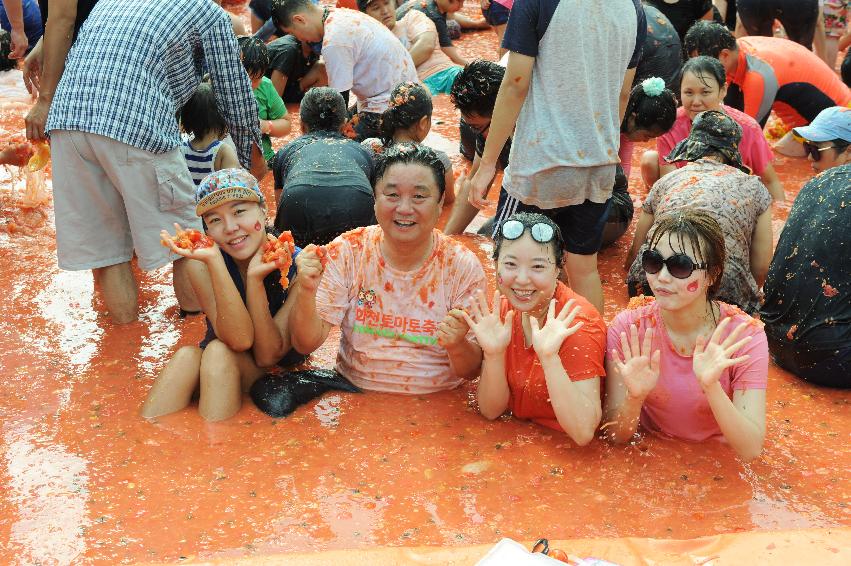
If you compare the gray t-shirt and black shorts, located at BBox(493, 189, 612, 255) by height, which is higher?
the gray t-shirt

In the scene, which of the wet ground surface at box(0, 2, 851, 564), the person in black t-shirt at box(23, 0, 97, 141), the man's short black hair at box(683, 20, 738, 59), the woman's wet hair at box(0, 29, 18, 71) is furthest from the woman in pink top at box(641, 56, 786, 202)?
the woman's wet hair at box(0, 29, 18, 71)

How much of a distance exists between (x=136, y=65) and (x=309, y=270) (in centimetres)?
147

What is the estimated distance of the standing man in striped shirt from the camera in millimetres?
4184

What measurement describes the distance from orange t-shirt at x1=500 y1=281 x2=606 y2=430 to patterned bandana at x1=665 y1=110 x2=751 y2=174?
1.56 metres

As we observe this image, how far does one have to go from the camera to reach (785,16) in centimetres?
800

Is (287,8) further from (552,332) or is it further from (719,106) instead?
(552,332)

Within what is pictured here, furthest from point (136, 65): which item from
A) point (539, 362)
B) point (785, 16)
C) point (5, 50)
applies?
point (785, 16)

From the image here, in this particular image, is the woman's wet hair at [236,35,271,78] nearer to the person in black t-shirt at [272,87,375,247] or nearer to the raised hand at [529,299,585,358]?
the person in black t-shirt at [272,87,375,247]

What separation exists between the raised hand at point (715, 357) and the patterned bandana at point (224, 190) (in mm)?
1841

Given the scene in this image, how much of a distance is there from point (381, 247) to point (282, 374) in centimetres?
71

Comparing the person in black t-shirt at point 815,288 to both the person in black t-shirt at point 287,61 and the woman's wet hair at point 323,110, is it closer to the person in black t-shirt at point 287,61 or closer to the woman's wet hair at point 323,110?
the woman's wet hair at point 323,110

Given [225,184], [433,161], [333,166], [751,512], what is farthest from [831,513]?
[333,166]

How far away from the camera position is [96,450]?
138 inches

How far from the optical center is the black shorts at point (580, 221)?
13.7ft
